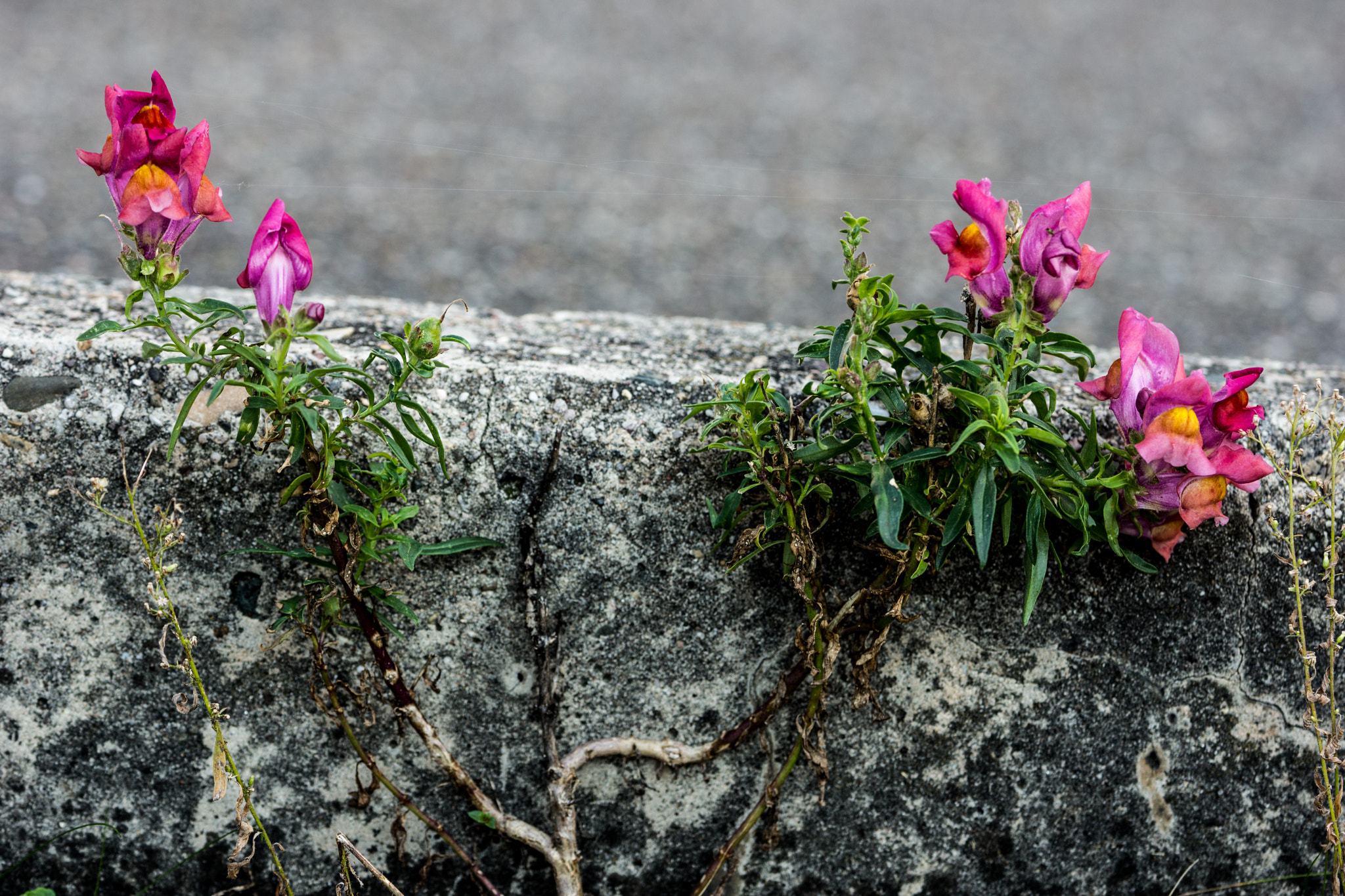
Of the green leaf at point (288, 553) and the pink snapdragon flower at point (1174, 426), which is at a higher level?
the pink snapdragon flower at point (1174, 426)

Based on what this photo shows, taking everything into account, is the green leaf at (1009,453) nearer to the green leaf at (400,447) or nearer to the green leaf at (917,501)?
the green leaf at (917,501)

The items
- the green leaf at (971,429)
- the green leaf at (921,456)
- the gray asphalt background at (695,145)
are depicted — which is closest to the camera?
the green leaf at (971,429)

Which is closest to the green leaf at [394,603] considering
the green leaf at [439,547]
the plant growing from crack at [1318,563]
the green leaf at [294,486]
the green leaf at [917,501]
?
the green leaf at [439,547]

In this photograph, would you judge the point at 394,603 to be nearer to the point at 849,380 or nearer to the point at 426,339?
the point at 426,339

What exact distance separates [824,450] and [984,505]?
8.0 inches

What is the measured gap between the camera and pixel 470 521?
4.61 feet

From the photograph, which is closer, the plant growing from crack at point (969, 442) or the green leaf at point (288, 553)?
the plant growing from crack at point (969, 442)

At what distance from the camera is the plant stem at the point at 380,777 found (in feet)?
4.51

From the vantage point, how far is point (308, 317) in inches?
46.7

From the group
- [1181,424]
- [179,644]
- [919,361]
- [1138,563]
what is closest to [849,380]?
[919,361]

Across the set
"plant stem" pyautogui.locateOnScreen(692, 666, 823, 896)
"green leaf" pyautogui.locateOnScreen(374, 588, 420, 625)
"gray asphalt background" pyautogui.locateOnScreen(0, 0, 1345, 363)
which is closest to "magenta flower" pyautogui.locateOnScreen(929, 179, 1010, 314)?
"plant stem" pyautogui.locateOnScreen(692, 666, 823, 896)

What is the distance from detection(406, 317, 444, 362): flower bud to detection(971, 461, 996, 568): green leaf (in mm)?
654

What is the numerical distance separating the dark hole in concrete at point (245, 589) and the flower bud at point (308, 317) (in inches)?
16.2

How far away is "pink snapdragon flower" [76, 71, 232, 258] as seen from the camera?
115cm
